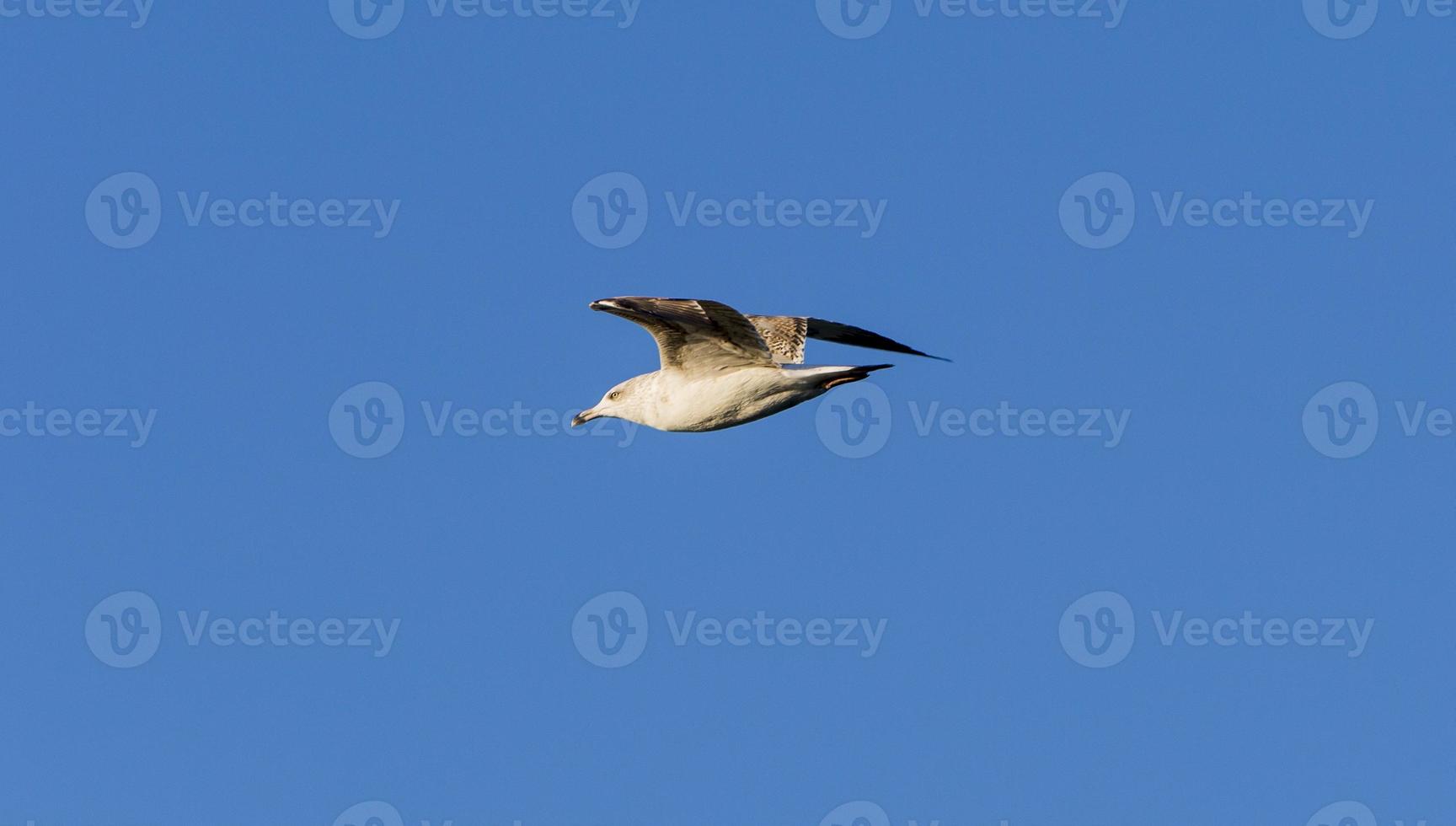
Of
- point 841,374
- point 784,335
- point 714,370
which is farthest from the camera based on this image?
point 784,335

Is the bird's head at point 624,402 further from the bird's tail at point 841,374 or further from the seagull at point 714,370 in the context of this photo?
the bird's tail at point 841,374

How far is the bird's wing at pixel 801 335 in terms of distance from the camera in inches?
1121

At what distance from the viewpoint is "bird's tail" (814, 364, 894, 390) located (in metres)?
26.4

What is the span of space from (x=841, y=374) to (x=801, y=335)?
2.36 metres

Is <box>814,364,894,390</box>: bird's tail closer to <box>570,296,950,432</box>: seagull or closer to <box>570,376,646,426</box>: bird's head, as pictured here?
<box>570,296,950,432</box>: seagull

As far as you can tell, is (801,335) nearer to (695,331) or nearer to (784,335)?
(784,335)

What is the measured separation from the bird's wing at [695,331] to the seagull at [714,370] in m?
0.01

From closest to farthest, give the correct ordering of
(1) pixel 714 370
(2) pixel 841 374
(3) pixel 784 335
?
(2) pixel 841 374 → (1) pixel 714 370 → (3) pixel 784 335

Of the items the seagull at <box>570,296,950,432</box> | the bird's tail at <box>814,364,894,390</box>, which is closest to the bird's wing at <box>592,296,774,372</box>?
the seagull at <box>570,296,950,432</box>

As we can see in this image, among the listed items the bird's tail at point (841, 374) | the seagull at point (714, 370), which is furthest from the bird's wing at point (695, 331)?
the bird's tail at point (841, 374)

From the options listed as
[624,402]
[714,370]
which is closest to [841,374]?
[714,370]

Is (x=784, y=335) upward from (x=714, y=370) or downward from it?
upward

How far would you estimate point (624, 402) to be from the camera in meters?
29.3

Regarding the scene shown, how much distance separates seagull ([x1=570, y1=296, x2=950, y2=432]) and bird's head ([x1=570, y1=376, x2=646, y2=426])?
0.02 metres
